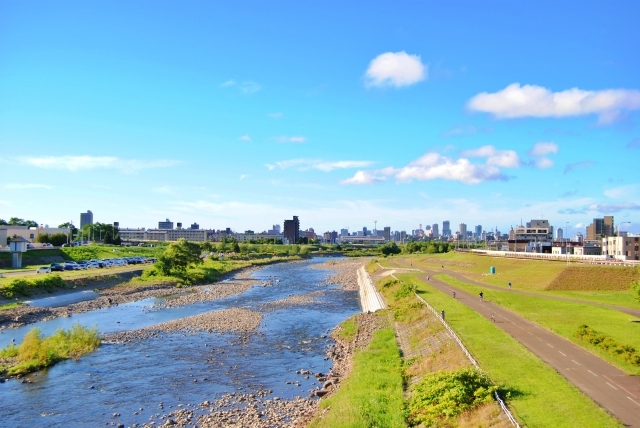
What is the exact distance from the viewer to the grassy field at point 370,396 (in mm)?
22375

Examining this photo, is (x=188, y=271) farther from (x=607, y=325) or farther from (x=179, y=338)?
(x=607, y=325)

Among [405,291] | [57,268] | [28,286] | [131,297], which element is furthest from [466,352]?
[57,268]

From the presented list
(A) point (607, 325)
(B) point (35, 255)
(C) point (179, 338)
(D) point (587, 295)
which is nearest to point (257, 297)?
(C) point (179, 338)

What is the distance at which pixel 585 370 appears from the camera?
2505 centimetres

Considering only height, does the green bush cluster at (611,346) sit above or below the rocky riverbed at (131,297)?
above

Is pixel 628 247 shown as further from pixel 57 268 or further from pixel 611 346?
pixel 57 268

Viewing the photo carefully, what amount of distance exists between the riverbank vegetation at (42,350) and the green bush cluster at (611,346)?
35879 mm

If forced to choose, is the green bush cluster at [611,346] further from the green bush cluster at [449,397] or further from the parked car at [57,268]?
the parked car at [57,268]

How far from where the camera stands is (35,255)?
105 m

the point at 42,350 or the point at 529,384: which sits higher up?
the point at 529,384

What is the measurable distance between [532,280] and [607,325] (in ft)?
103

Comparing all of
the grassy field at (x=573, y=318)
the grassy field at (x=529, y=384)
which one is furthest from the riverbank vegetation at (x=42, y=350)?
the grassy field at (x=573, y=318)

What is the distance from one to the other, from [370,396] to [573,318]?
76.2 ft

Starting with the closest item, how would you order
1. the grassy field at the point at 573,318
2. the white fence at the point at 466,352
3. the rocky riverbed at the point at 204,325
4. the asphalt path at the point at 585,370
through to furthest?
the white fence at the point at 466,352
the asphalt path at the point at 585,370
the grassy field at the point at 573,318
the rocky riverbed at the point at 204,325
